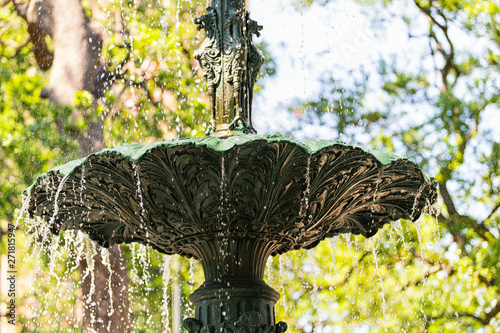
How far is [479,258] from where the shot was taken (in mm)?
12117

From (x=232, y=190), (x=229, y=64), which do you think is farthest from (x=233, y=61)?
(x=232, y=190)

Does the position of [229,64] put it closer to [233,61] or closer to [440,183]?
[233,61]

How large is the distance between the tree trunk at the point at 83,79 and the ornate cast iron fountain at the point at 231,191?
463cm

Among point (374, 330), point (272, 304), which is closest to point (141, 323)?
point (374, 330)

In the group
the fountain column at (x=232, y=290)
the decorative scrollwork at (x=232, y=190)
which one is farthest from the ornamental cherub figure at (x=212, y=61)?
the fountain column at (x=232, y=290)

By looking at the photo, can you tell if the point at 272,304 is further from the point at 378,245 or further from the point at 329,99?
the point at 329,99

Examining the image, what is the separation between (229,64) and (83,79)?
6914mm

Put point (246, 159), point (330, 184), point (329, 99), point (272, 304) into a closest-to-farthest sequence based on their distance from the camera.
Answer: point (246, 159) < point (330, 184) < point (272, 304) < point (329, 99)

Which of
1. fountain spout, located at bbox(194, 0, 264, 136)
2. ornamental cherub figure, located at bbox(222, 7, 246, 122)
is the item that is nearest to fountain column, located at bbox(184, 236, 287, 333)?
fountain spout, located at bbox(194, 0, 264, 136)

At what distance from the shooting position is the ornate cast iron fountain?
434 cm

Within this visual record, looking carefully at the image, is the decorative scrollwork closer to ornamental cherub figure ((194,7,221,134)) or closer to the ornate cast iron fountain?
the ornate cast iron fountain

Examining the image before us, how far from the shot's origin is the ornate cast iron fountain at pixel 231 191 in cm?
434

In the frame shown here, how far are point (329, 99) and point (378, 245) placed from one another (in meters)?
2.87

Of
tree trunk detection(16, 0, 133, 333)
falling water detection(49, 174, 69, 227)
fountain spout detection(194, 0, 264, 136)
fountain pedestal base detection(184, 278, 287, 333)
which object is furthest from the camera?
tree trunk detection(16, 0, 133, 333)
